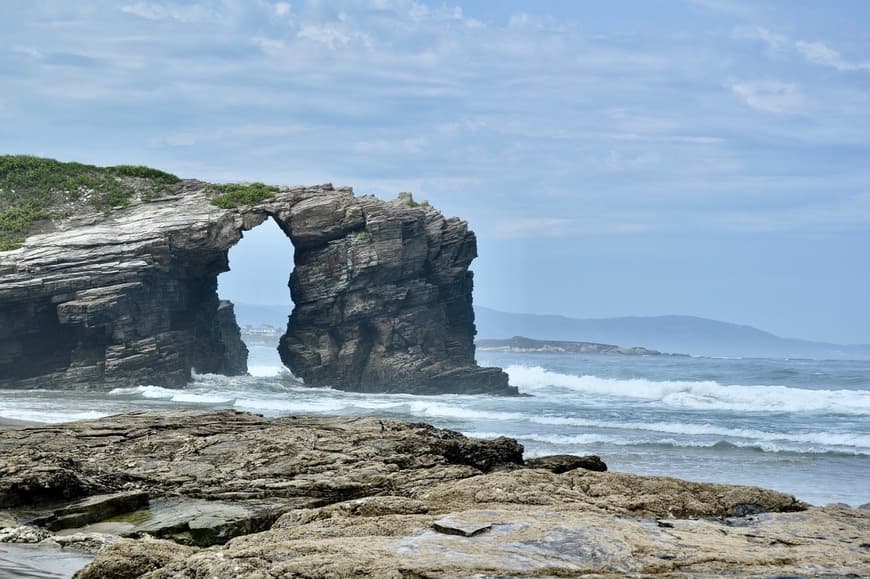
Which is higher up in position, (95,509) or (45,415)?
(95,509)

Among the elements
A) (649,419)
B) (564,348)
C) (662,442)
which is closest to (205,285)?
(649,419)

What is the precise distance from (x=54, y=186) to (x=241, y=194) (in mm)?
11830

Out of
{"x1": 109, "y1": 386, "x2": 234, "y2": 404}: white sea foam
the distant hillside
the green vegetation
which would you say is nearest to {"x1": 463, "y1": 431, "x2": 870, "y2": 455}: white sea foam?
{"x1": 109, "y1": 386, "x2": 234, "y2": 404}: white sea foam

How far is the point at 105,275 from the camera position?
45125 millimetres

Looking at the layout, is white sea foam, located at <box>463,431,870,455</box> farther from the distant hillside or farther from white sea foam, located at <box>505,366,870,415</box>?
the distant hillside

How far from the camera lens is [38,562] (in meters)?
8.73

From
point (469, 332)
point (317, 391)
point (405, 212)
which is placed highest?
point (405, 212)

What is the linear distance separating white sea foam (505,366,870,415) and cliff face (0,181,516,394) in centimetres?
1088

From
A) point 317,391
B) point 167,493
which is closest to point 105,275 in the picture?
point 317,391

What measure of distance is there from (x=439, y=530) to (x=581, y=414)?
33757 millimetres

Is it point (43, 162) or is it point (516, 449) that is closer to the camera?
point (516, 449)

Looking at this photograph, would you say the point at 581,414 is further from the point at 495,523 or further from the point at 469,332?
the point at 495,523

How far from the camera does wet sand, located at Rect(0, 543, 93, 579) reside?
8.00m

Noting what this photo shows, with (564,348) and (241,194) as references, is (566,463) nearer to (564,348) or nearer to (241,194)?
(241,194)
